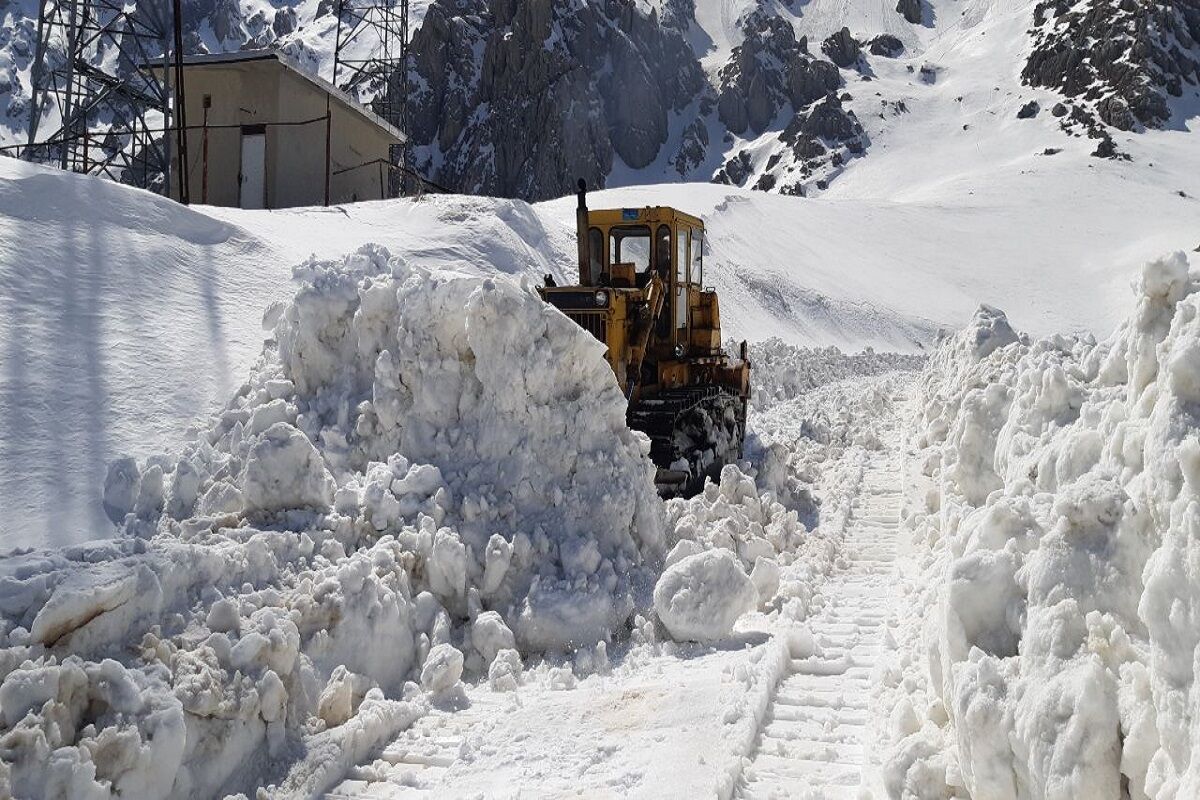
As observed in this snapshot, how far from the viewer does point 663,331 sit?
1130 centimetres

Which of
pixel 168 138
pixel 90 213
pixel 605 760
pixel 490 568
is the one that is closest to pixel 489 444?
pixel 490 568

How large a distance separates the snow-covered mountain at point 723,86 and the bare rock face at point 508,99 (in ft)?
0.37

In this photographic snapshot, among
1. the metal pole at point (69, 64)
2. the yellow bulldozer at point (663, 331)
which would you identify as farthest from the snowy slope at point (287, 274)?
the metal pole at point (69, 64)

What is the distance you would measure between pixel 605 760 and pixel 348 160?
17.6 meters

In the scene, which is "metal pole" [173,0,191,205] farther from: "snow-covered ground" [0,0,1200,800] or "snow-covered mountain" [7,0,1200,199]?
"snow-covered mountain" [7,0,1200,199]

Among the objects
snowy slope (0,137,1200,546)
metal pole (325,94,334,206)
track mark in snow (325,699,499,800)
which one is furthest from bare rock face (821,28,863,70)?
track mark in snow (325,699,499,800)

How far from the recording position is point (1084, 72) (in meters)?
77.8

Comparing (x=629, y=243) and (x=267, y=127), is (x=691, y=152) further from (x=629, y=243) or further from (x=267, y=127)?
(x=629, y=243)

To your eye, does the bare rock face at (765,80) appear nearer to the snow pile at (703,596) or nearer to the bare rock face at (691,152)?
the bare rock face at (691,152)

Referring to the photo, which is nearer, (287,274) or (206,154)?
(287,274)

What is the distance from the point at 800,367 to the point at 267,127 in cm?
1182

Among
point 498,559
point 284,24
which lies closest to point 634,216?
point 498,559

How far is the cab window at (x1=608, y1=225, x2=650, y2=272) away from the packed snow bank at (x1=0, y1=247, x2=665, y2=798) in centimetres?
382

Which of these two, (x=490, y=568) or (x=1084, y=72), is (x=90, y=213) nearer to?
(x=490, y=568)
